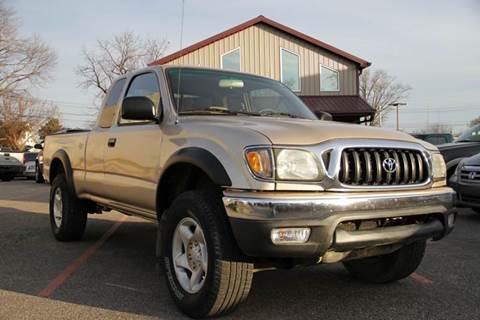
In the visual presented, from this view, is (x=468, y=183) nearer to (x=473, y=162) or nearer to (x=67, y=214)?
(x=473, y=162)

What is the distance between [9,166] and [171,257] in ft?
69.8

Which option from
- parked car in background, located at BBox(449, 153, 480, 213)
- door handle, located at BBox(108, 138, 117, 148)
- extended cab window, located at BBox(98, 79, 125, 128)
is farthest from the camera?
parked car in background, located at BBox(449, 153, 480, 213)

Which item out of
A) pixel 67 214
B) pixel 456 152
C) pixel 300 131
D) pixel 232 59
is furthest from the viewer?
pixel 232 59

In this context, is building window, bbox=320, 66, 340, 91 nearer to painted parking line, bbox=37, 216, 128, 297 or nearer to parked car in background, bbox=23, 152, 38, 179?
parked car in background, bbox=23, 152, 38, 179

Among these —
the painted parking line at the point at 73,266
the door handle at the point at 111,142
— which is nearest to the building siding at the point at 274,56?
the painted parking line at the point at 73,266

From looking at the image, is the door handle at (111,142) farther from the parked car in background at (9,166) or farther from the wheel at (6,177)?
the wheel at (6,177)

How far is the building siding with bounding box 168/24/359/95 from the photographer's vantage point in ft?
73.2

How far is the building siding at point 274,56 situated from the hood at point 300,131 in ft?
60.9

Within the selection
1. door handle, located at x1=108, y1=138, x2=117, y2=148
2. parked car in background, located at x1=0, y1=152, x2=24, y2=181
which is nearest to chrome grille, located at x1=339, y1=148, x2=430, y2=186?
door handle, located at x1=108, y1=138, x2=117, y2=148

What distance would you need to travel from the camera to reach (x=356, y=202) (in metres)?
3.33

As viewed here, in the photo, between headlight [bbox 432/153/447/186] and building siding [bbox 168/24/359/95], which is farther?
building siding [bbox 168/24/359/95]

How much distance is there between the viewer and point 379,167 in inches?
139

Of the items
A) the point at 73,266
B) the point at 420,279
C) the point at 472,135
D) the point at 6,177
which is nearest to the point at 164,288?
the point at 73,266

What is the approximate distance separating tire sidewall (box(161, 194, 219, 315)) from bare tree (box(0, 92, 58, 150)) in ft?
192
